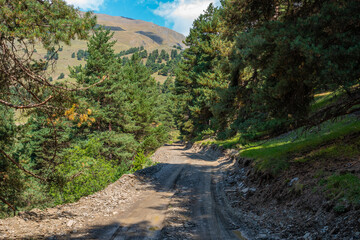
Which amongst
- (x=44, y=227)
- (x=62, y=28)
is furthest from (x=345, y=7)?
(x=44, y=227)

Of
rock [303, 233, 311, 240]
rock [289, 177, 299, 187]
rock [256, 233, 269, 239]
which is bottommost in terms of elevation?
rock [256, 233, 269, 239]

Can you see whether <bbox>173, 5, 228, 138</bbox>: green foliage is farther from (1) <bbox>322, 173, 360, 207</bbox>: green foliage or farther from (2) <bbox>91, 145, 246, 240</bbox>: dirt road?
(1) <bbox>322, 173, 360, 207</bbox>: green foliage

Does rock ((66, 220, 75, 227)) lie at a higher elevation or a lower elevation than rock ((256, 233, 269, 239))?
higher

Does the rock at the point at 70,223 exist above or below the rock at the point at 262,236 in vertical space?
above

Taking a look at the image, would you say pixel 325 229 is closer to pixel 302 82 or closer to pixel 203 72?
pixel 302 82

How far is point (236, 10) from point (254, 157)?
8.11 meters

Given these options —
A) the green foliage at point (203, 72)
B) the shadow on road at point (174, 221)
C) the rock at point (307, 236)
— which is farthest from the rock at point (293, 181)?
the green foliage at point (203, 72)

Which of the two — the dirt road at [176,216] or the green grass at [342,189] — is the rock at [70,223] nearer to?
the dirt road at [176,216]

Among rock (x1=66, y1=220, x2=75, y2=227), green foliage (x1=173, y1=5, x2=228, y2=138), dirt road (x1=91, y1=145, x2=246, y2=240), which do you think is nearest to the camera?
dirt road (x1=91, y1=145, x2=246, y2=240)

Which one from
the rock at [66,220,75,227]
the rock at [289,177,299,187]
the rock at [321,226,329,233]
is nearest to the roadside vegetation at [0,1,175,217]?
the rock at [66,220,75,227]

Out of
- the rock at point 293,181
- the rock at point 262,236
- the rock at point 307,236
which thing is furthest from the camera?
the rock at point 293,181

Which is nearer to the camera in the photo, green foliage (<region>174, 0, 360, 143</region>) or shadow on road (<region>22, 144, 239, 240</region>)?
green foliage (<region>174, 0, 360, 143</region>)

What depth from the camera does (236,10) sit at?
8656mm

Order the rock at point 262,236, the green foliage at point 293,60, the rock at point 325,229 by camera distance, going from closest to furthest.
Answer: the rock at point 325,229, the green foliage at point 293,60, the rock at point 262,236
